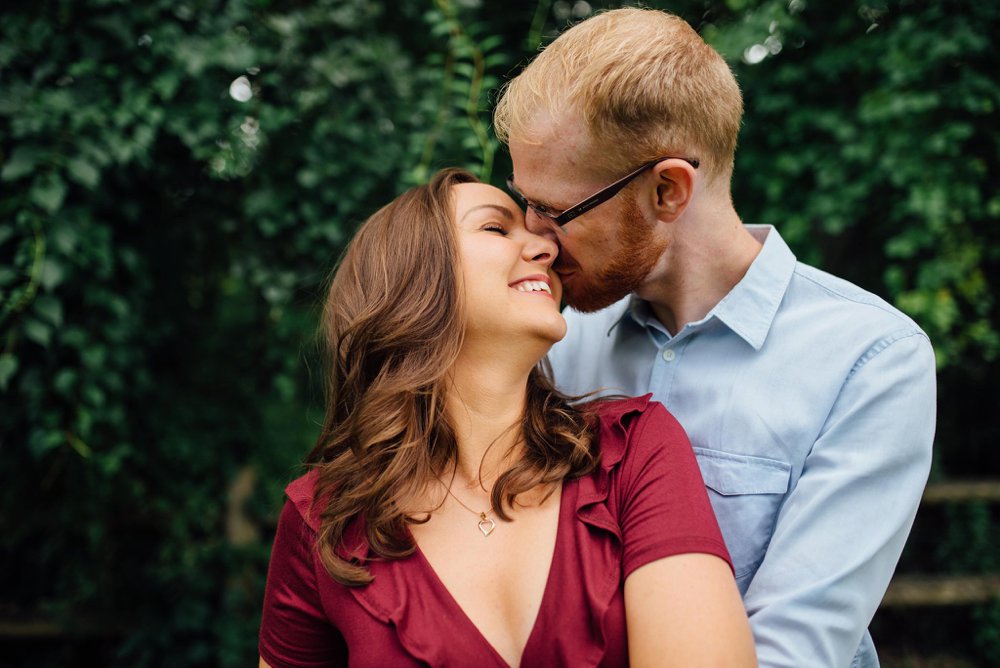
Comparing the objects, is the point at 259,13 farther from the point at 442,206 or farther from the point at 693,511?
the point at 693,511

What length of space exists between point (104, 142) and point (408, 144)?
1.09m

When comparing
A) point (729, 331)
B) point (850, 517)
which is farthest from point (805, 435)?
point (729, 331)

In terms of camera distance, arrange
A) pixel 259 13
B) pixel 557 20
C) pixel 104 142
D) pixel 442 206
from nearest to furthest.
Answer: pixel 442 206 < pixel 104 142 < pixel 259 13 < pixel 557 20

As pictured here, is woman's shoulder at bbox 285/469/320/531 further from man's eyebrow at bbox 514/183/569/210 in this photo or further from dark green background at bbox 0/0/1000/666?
man's eyebrow at bbox 514/183/569/210

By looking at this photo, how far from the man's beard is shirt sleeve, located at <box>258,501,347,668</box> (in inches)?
34.3

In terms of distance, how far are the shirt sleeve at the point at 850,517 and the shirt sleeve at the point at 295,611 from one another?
2.93ft

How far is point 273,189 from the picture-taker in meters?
2.88

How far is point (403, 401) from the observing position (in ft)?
5.68

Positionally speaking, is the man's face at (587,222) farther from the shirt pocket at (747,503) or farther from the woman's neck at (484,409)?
the shirt pocket at (747,503)

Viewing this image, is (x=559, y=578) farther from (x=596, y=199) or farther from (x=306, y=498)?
(x=596, y=199)

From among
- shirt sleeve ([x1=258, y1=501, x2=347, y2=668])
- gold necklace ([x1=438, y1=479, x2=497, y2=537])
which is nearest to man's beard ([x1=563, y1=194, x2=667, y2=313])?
gold necklace ([x1=438, y1=479, x2=497, y2=537])

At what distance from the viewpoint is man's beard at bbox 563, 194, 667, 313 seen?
73.6 inches

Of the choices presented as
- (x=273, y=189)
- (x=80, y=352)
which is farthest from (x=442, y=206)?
(x=80, y=352)

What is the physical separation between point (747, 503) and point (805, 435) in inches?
7.5
